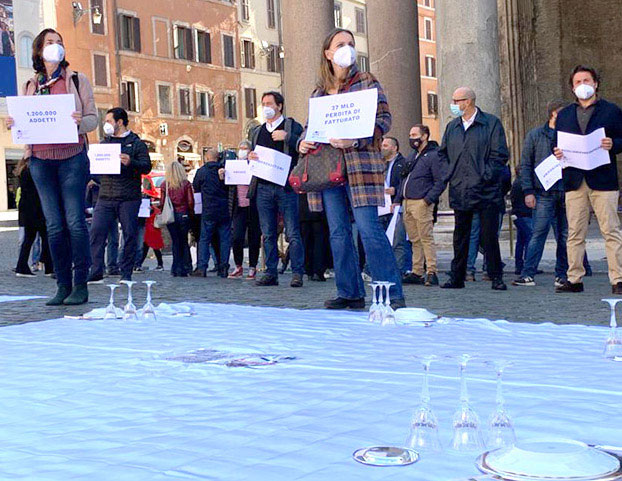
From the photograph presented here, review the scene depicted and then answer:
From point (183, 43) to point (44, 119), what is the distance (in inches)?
1773

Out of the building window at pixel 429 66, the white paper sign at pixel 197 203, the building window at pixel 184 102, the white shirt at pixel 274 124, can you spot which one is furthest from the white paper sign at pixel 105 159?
the building window at pixel 429 66

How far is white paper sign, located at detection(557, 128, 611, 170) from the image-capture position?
28.6 ft

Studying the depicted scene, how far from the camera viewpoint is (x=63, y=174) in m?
8.20

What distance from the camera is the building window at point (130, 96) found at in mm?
48875

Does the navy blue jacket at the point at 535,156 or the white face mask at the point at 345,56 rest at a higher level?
the white face mask at the point at 345,56

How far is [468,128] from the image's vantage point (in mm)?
9664

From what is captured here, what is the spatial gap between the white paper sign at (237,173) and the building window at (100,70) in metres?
35.9

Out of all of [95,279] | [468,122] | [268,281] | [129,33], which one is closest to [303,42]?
[95,279]

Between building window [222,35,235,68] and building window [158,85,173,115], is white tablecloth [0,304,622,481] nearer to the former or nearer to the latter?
building window [158,85,173,115]

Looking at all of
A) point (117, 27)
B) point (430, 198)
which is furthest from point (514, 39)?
point (117, 27)

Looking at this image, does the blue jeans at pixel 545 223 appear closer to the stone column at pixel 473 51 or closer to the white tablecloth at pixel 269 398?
the white tablecloth at pixel 269 398

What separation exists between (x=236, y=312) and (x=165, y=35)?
148ft

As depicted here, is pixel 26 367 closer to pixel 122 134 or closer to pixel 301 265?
pixel 301 265

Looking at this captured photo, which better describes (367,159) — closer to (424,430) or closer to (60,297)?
(60,297)
